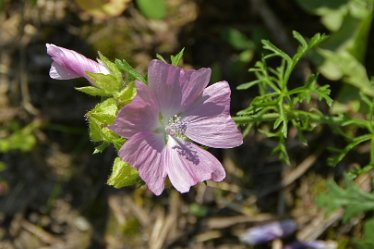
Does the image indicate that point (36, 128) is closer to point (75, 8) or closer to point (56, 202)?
point (56, 202)

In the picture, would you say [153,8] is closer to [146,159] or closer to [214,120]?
[214,120]

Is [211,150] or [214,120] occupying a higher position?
[214,120]

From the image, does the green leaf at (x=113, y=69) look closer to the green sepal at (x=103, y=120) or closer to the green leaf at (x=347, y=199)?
the green sepal at (x=103, y=120)

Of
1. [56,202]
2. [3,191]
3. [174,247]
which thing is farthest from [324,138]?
[3,191]

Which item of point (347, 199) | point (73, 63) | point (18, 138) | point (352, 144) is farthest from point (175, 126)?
point (18, 138)

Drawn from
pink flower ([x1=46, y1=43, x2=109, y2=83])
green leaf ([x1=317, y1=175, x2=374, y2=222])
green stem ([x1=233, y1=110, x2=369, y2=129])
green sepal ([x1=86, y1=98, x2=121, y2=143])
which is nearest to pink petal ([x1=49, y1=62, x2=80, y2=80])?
pink flower ([x1=46, y1=43, x2=109, y2=83])

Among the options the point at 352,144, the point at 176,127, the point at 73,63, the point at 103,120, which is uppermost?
the point at 73,63

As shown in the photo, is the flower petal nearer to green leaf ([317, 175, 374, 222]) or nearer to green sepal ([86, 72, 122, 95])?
green sepal ([86, 72, 122, 95])
